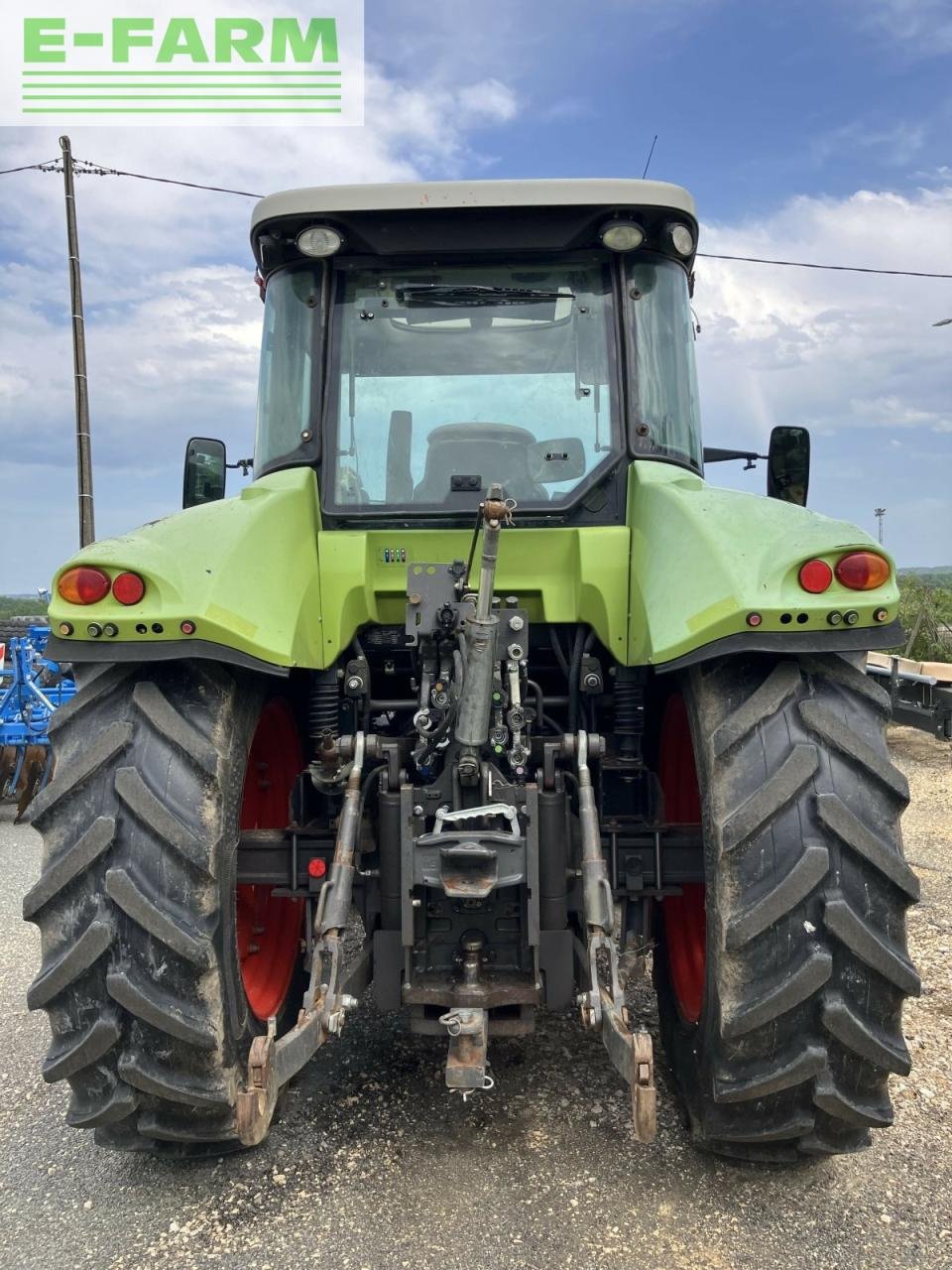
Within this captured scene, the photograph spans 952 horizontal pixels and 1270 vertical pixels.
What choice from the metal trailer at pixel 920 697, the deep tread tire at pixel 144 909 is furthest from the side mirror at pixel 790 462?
the metal trailer at pixel 920 697

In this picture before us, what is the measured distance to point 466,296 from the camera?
3.34m

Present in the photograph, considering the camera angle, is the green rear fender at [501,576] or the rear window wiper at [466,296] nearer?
the green rear fender at [501,576]

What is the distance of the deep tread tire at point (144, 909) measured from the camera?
2408 mm

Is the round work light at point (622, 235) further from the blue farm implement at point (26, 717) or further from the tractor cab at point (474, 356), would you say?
the blue farm implement at point (26, 717)

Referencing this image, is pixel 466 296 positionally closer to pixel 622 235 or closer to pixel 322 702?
pixel 622 235

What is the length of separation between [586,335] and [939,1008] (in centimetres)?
283

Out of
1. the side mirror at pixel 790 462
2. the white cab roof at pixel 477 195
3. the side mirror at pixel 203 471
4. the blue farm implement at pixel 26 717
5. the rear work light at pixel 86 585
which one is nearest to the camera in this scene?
the rear work light at pixel 86 585

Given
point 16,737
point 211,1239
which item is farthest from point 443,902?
point 16,737

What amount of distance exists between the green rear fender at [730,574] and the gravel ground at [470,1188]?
140 centimetres

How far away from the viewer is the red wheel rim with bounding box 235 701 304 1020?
330 cm

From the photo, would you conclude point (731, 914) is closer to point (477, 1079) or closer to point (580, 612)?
point (477, 1079)

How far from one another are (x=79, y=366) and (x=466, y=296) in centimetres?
1007

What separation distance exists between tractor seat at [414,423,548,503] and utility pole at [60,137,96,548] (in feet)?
31.7

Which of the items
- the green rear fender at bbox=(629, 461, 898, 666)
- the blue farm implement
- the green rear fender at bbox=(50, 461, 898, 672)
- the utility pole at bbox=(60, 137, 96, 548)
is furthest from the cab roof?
the utility pole at bbox=(60, 137, 96, 548)
